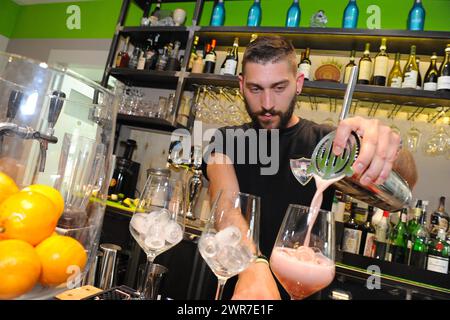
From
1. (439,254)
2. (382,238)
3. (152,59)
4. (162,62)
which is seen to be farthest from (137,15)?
(439,254)

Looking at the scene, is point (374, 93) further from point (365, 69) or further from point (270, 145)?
point (270, 145)

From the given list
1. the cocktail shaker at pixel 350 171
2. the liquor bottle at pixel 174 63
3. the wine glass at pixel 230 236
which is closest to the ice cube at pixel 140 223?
the wine glass at pixel 230 236

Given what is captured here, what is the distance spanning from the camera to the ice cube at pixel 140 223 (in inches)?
30.1

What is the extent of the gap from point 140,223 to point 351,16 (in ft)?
7.96

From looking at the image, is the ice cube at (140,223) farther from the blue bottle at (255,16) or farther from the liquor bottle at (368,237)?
the blue bottle at (255,16)

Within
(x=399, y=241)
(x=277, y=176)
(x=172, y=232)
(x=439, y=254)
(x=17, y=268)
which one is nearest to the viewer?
(x=17, y=268)

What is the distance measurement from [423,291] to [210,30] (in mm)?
2297

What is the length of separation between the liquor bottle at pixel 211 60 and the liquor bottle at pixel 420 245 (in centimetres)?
183

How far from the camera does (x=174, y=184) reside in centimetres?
80

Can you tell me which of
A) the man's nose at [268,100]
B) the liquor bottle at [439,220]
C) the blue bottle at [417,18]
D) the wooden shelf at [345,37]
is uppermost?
the blue bottle at [417,18]

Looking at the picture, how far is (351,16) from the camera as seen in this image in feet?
8.32

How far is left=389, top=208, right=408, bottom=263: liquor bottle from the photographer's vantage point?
2117 millimetres

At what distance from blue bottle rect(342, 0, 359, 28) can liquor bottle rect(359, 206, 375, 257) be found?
1.36 m
